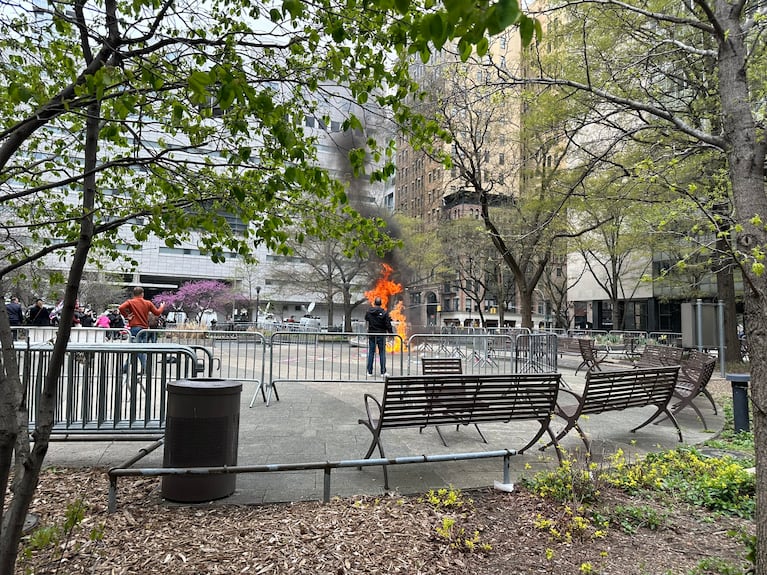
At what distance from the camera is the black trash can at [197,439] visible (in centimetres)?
394

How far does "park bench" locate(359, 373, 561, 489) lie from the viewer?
15.5 feet

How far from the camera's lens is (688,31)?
12445 mm

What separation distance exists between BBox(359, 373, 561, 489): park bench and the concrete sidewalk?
0.43 m

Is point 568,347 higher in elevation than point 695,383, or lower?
lower

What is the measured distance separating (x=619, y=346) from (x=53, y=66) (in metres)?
25.9

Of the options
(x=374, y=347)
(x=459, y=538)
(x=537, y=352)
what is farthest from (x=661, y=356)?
(x=459, y=538)

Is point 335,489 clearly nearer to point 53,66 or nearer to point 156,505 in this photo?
point 156,505

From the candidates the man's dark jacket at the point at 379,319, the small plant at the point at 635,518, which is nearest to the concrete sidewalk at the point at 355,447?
the small plant at the point at 635,518

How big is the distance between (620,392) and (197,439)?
512 centimetres

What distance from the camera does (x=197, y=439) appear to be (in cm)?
402

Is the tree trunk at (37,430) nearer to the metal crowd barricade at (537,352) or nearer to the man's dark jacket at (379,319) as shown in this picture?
the man's dark jacket at (379,319)

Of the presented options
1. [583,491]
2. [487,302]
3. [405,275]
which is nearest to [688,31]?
[583,491]

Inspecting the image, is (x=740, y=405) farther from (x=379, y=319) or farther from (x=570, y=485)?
(x=379, y=319)

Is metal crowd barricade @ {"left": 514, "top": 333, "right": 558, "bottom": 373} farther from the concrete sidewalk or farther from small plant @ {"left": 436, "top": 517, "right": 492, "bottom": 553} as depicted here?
small plant @ {"left": 436, "top": 517, "right": 492, "bottom": 553}
